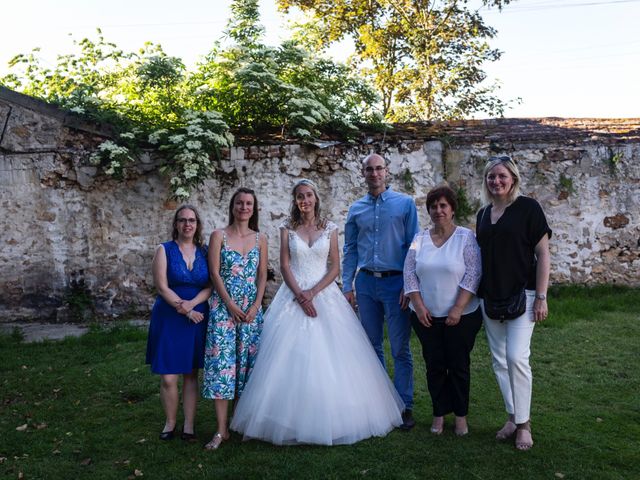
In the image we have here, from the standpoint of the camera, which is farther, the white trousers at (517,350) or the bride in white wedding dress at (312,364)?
the bride in white wedding dress at (312,364)

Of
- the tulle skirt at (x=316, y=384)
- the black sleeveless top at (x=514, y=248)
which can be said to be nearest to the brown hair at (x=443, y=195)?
the black sleeveless top at (x=514, y=248)

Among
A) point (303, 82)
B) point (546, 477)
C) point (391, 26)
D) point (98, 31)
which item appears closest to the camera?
point (546, 477)

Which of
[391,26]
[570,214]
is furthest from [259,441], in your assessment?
[391,26]

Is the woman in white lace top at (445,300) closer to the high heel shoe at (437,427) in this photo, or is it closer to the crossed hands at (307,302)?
the high heel shoe at (437,427)

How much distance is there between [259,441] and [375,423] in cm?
78

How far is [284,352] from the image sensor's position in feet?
12.4

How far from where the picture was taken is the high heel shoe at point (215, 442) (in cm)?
368

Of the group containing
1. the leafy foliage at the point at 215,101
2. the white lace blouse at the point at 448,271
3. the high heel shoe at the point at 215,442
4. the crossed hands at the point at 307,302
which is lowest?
the high heel shoe at the point at 215,442

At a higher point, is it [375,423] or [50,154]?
[50,154]

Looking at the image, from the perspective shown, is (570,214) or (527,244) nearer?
(527,244)

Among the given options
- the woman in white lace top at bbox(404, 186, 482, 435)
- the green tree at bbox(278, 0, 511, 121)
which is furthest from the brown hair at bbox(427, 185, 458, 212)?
the green tree at bbox(278, 0, 511, 121)

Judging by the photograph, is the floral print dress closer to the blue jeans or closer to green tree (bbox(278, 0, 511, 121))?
the blue jeans

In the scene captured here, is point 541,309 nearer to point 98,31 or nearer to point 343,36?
point 98,31

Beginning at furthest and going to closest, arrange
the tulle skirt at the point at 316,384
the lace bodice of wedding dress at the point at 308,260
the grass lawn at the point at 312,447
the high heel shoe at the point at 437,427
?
1. the lace bodice of wedding dress at the point at 308,260
2. the high heel shoe at the point at 437,427
3. the tulle skirt at the point at 316,384
4. the grass lawn at the point at 312,447
